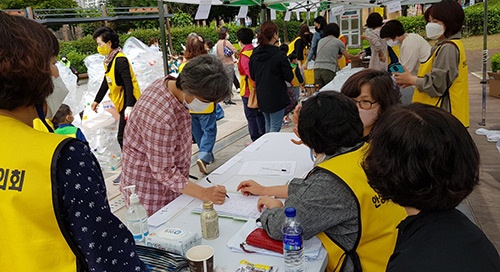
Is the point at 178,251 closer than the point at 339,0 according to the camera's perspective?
Yes

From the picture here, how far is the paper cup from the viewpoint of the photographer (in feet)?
4.45

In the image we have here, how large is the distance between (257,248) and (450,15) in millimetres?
2491

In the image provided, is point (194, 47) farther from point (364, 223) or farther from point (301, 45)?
point (301, 45)

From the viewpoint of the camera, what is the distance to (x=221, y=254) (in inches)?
61.3

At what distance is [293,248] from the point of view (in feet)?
4.48

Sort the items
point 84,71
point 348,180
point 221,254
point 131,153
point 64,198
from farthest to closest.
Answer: point 84,71 → point 131,153 → point 221,254 → point 348,180 → point 64,198

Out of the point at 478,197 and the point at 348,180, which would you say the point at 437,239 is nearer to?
the point at 348,180

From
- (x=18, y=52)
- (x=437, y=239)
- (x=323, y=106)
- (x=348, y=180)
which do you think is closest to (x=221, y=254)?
(x=348, y=180)

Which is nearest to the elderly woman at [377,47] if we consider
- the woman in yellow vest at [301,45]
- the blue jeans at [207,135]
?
the woman in yellow vest at [301,45]

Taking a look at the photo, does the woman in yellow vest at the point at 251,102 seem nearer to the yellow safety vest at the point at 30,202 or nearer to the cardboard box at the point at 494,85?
the yellow safety vest at the point at 30,202

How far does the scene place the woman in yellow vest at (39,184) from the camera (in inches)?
35.4

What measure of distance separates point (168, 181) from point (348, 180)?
953 millimetres

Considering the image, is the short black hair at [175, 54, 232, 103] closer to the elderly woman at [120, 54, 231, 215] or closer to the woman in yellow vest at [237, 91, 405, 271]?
the elderly woman at [120, 54, 231, 215]

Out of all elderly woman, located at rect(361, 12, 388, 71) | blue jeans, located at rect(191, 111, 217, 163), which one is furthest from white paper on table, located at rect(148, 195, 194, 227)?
elderly woman, located at rect(361, 12, 388, 71)
